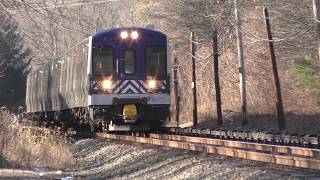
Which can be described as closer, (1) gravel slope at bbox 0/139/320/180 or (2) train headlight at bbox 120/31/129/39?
(1) gravel slope at bbox 0/139/320/180

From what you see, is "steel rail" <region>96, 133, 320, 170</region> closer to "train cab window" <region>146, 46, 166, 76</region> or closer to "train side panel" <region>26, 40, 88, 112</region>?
"train cab window" <region>146, 46, 166, 76</region>

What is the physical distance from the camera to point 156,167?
12914 millimetres

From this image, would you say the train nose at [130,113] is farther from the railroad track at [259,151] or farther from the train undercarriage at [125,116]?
the railroad track at [259,151]

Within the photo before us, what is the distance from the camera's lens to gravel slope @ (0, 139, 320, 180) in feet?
34.1

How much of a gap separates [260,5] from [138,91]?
14.5m

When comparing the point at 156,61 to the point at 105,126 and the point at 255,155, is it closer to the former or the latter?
the point at 105,126

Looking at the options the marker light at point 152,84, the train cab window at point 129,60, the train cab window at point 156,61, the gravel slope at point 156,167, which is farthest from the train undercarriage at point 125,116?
the gravel slope at point 156,167

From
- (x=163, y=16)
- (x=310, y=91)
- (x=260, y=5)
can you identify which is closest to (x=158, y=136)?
(x=310, y=91)

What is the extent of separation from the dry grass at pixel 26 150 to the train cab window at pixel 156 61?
4203mm

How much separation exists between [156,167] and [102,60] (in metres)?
7.96

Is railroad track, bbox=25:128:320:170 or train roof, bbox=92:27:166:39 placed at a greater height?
train roof, bbox=92:27:166:39

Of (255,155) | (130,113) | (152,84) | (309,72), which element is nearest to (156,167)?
(255,155)

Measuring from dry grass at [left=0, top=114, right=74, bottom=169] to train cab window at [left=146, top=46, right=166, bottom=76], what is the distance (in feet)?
13.8

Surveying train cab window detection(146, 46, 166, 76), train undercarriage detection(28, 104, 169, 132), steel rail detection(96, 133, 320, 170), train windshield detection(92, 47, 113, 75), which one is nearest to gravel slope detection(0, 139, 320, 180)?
steel rail detection(96, 133, 320, 170)
